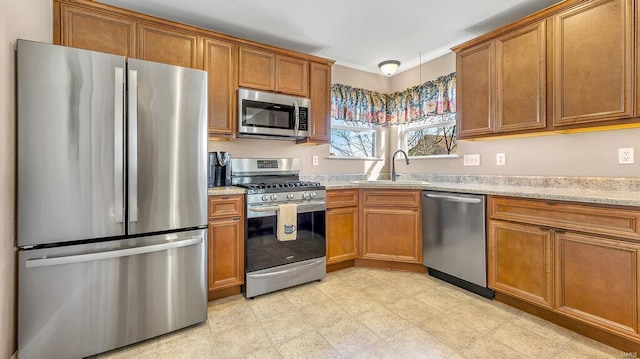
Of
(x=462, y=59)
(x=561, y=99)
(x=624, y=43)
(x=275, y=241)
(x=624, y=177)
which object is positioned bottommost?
(x=275, y=241)

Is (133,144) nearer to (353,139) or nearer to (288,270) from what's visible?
(288,270)

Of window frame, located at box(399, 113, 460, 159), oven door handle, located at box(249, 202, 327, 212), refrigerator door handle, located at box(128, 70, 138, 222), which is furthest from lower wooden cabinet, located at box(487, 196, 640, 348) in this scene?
refrigerator door handle, located at box(128, 70, 138, 222)

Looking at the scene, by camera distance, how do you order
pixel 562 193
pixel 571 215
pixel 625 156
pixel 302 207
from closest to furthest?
pixel 571 215
pixel 562 193
pixel 625 156
pixel 302 207

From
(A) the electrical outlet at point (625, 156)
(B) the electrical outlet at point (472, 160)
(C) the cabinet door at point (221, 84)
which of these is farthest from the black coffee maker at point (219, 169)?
(A) the electrical outlet at point (625, 156)

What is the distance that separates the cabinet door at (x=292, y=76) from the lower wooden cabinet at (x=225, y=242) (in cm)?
128

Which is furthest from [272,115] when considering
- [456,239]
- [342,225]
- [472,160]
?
[472,160]

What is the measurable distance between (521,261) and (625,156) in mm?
1071

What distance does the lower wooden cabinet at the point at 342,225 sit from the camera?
9.28 feet

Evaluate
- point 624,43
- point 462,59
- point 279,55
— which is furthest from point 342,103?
point 624,43

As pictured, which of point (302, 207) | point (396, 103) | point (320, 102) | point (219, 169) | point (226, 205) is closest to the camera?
point (226, 205)

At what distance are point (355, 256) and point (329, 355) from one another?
1.42 meters

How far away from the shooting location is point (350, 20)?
2.56m

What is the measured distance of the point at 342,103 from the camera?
3555mm

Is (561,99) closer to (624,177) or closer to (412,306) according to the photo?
(624,177)
